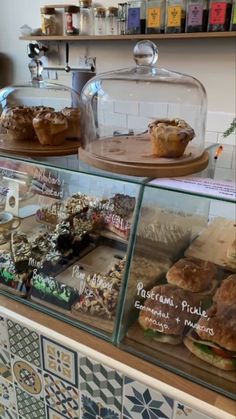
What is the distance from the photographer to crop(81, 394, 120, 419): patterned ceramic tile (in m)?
0.83

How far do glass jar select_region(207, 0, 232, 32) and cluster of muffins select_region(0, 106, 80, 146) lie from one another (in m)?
1.23

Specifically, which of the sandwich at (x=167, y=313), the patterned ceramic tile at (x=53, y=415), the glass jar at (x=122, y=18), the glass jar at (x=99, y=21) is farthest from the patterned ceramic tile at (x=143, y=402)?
the glass jar at (x=99, y=21)

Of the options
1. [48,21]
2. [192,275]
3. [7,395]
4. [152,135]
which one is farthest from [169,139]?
[48,21]

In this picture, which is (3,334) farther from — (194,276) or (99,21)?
(99,21)

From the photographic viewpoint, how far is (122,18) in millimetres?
2191

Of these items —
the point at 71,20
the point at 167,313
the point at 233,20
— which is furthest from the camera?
the point at 71,20

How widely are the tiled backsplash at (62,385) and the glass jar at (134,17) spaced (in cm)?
186

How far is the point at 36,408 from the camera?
3.30 feet

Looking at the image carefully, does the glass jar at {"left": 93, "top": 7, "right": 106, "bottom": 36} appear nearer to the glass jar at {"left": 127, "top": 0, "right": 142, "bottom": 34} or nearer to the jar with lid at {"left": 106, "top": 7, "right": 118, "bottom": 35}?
the jar with lid at {"left": 106, "top": 7, "right": 118, "bottom": 35}

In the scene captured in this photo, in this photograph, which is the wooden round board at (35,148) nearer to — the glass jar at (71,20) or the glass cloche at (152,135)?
the glass cloche at (152,135)

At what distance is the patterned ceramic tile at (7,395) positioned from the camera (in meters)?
1.05

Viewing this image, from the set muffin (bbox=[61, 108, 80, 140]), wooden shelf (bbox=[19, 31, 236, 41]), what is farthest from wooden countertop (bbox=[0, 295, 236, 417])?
wooden shelf (bbox=[19, 31, 236, 41])

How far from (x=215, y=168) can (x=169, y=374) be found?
0.53 metres

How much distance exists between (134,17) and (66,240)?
5.37ft
